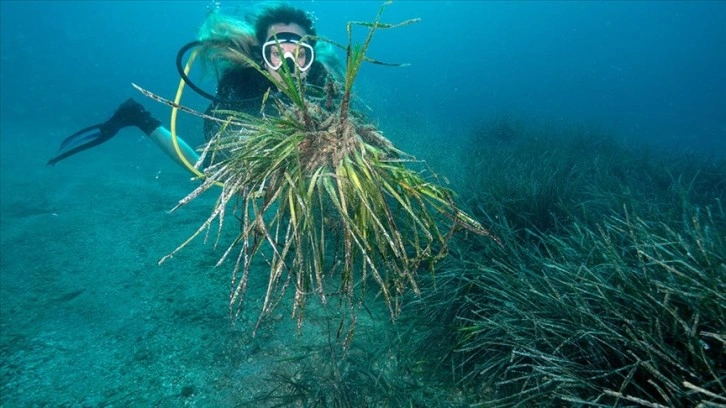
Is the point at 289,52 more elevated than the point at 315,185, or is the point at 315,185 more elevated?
the point at 289,52

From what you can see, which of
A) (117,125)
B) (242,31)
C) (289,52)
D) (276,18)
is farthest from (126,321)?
(117,125)

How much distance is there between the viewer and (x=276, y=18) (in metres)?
4.53

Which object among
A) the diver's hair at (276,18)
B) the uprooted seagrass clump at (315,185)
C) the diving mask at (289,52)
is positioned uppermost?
the diver's hair at (276,18)

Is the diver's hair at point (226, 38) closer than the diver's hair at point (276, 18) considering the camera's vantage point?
Yes

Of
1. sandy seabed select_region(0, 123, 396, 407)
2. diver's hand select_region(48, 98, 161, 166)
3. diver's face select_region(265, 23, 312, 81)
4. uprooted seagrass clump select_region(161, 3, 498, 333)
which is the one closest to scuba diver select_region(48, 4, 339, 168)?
diver's face select_region(265, 23, 312, 81)

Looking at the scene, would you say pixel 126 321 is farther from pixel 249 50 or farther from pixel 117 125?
pixel 117 125

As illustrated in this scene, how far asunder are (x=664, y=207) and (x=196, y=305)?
556 cm

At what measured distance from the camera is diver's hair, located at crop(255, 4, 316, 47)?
4.48m

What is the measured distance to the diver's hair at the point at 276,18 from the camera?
14.7 feet

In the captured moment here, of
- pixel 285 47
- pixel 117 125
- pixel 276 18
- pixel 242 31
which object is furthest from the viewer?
pixel 117 125

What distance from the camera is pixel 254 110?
462cm

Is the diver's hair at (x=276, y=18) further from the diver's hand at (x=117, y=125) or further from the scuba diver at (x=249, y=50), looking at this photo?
the diver's hand at (x=117, y=125)

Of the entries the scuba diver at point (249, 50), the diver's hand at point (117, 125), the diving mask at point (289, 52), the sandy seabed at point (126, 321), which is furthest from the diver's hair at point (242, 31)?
the diver's hand at point (117, 125)

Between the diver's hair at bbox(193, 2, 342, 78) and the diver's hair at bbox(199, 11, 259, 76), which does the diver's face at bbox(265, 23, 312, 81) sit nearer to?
the diver's hair at bbox(193, 2, 342, 78)
